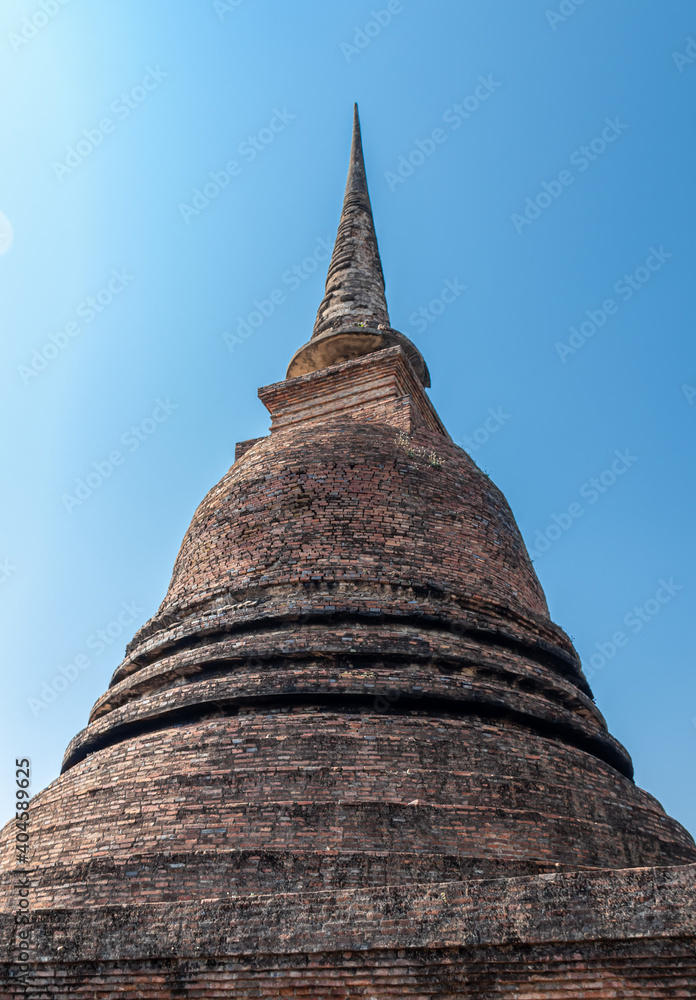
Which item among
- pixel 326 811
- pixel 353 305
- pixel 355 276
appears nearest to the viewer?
pixel 326 811

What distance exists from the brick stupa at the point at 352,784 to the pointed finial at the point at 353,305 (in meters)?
3.19

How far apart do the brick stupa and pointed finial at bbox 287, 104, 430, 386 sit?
3.19 metres

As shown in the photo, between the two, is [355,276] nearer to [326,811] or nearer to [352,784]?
[352,784]

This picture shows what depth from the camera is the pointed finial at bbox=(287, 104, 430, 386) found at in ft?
39.4

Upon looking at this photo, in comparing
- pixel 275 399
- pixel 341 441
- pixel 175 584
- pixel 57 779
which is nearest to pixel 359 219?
pixel 275 399

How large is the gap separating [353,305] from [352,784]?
945 centimetres

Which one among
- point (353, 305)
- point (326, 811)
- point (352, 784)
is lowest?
point (326, 811)

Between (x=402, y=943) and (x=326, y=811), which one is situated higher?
(x=326, y=811)

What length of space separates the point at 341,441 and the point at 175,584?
7.57 feet

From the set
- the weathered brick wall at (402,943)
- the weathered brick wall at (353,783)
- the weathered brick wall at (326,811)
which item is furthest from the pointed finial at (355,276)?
the weathered brick wall at (402,943)

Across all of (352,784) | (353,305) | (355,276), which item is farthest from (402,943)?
(355,276)

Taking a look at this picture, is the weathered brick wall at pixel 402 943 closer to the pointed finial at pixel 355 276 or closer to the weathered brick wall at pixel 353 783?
the weathered brick wall at pixel 353 783

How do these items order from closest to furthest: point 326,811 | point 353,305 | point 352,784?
point 326,811 < point 352,784 < point 353,305

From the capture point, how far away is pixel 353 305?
13.1 m
